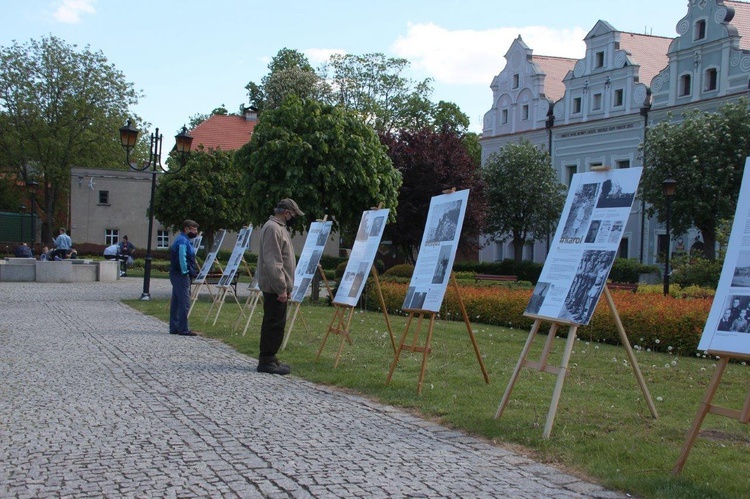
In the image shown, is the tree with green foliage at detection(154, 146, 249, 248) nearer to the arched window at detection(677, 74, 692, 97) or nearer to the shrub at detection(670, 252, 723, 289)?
the shrub at detection(670, 252, 723, 289)

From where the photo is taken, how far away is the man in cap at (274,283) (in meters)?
9.52

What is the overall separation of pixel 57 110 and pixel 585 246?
5186cm

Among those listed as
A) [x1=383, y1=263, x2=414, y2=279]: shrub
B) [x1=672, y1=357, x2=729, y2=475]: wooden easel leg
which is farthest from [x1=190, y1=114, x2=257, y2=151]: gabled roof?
[x1=672, y1=357, x2=729, y2=475]: wooden easel leg

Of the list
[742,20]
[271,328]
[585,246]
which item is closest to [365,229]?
[271,328]

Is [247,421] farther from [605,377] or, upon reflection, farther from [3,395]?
[605,377]

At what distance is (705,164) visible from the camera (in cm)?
3328

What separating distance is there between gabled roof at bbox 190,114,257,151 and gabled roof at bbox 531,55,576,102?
19.6m

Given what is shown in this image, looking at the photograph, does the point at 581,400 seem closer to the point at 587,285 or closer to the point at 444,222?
the point at 587,285

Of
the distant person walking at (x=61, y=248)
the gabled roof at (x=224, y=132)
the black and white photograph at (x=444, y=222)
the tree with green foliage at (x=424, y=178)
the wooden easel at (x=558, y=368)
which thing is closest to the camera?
the wooden easel at (x=558, y=368)

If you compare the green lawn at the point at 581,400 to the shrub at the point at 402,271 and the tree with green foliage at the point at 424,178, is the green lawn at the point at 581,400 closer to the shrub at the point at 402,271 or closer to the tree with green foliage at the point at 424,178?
the shrub at the point at 402,271

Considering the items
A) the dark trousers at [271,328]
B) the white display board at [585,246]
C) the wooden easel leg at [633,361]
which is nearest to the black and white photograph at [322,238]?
A: the dark trousers at [271,328]

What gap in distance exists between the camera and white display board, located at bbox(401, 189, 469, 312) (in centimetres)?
836

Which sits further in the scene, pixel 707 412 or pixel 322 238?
pixel 322 238

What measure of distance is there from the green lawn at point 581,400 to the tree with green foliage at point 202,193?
2482cm
